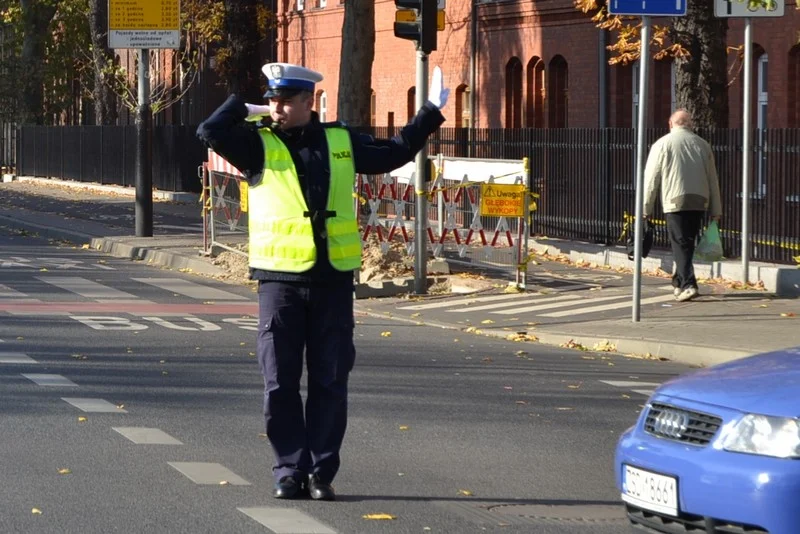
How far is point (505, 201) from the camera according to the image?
58.4ft

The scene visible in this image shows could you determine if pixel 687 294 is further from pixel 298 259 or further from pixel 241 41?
pixel 241 41

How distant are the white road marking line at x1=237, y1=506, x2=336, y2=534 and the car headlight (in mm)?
1815

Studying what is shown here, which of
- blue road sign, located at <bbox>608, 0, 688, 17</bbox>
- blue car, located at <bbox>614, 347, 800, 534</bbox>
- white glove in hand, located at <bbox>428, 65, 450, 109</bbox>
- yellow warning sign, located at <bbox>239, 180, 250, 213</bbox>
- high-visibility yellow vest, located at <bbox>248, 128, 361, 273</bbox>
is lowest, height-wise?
blue car, located at <bbox>614, 347, 800, 534</bbox>

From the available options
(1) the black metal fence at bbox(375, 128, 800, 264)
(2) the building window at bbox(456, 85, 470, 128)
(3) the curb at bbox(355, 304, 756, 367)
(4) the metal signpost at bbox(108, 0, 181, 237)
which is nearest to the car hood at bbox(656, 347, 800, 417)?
(3) the curb at bbox(355, 304, 756, 367)


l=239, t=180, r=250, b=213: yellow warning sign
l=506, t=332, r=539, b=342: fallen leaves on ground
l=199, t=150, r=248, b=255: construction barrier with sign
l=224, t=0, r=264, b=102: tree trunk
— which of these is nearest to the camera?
l=506, t=332, r=539, b=342: fallen leaves on ground

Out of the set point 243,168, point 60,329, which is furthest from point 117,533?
point 60,329

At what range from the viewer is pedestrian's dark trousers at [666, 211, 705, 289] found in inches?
632

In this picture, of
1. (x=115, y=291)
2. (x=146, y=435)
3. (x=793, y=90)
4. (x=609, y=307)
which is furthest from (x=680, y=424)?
(x=793, y=90)

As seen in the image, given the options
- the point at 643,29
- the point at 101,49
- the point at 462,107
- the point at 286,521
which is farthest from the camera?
the point at 101,49

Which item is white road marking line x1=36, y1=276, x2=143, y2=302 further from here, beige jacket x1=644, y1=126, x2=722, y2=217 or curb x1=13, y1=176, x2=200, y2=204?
curb x1=13, y1=176, x2=200, y2=204

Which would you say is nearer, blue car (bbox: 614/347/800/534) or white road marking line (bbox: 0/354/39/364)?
blue car (bbox: 614/347/800/534)

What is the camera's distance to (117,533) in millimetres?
6512

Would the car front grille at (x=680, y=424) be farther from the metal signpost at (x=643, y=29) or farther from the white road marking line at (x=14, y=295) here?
the white road marking line at (x=14, y=295)

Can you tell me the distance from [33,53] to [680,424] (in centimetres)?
5028
